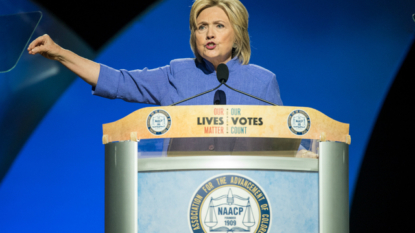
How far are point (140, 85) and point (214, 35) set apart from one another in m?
0.31

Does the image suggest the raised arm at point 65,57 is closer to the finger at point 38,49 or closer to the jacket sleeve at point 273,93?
the finger at point 38,49

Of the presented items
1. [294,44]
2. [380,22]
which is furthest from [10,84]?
[380,22]

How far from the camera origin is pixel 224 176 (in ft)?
3.08

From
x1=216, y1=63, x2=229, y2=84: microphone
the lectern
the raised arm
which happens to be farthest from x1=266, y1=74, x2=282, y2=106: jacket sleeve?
the raised arm

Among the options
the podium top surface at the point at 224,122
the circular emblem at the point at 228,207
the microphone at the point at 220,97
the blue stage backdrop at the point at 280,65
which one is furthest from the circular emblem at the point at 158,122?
the blue stage backdrop at the point at 280,65

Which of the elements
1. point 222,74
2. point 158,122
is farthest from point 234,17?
point 158,122

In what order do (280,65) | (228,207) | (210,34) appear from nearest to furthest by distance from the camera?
(228,207) < (210,34) < (280,65)

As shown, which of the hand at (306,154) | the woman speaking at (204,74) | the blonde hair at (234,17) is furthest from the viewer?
the blonde hair at (234,17)

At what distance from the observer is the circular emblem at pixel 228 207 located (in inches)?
36.6

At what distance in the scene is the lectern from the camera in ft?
3.07

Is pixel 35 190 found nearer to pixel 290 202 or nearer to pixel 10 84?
pixel 10 84

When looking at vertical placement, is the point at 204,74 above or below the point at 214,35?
below

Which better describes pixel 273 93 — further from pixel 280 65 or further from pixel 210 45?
pixel 280 65

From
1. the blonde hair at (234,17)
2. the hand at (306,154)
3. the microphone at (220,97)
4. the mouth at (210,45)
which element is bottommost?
the hand at (306,154)
